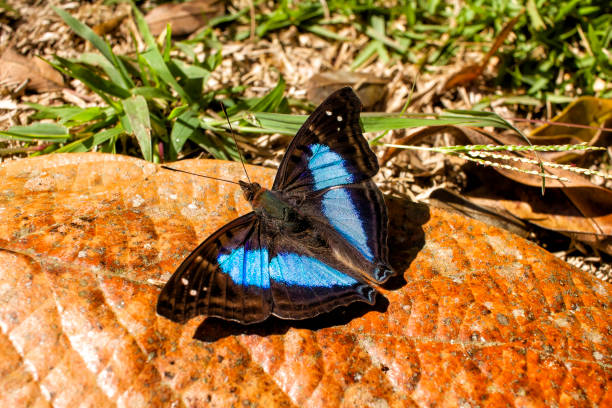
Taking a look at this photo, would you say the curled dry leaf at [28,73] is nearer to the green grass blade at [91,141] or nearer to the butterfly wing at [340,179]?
the green grass blade at [91,141]

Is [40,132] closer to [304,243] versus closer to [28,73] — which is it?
[28,73]

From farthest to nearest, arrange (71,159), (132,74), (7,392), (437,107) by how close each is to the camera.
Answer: (437,107) < (132,74) < (71,159) < (7,392)

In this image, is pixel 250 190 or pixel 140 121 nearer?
pixel 250 190

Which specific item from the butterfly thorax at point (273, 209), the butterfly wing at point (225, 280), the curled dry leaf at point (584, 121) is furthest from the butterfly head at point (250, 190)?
the curled dry leaf at point (584, 121)

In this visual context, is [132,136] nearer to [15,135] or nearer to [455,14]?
[15,135]

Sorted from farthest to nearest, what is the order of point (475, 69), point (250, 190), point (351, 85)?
point (475, 69), point (351, 85), point (250, 190)

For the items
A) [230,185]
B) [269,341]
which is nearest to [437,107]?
[230,185]

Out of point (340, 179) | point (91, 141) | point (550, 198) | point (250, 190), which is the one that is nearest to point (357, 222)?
point (340, 179)
